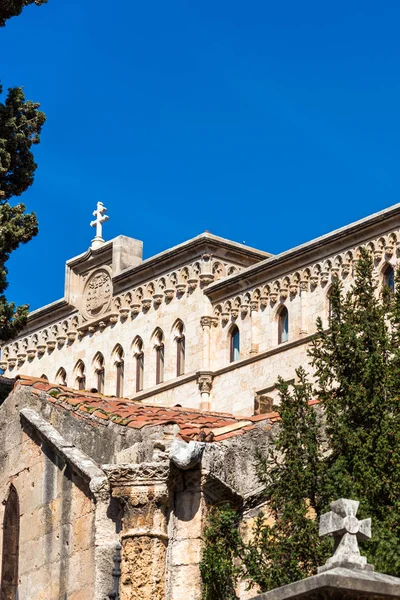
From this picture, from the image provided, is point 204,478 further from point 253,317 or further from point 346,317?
point 253,317

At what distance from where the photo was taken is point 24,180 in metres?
31.3

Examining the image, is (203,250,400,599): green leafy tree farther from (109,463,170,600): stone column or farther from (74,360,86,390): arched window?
(74,360,86,390): arched window

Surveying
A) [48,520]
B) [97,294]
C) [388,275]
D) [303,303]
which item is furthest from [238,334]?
[48,520]

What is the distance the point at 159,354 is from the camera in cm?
4347

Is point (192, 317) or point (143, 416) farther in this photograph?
point (192, 317)

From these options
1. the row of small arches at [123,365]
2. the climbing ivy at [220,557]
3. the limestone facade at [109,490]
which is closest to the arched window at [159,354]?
the row of small arches at [123,365]

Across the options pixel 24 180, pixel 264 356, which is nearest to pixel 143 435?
pixel 24 180

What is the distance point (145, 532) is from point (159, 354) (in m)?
25.4

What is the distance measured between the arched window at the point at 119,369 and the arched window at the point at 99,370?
21.9 inches

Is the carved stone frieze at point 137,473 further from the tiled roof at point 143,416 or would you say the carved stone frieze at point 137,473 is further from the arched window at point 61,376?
the arched window at point 61,376

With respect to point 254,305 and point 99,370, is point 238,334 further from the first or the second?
point 99,370

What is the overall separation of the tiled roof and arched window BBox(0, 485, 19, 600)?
1.23 m

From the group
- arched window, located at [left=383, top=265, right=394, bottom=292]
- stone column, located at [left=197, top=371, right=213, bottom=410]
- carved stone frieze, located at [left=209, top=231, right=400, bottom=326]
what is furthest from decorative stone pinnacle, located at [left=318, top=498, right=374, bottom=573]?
stone column, located at [left=197, top=371, right=213, bottom=410]

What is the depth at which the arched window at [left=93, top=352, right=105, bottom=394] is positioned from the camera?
4522 cm
